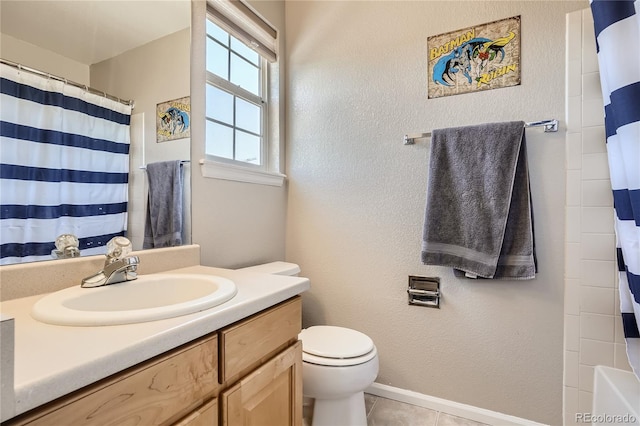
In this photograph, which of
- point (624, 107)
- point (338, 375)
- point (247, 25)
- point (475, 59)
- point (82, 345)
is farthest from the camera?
point (247, 25)

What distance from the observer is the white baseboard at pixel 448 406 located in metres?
1.42

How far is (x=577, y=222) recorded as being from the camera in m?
1.26

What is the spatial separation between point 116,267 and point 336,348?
893 mm

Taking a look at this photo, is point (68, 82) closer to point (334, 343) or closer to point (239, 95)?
point (239, 95)

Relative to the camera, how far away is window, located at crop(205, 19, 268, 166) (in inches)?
62.5

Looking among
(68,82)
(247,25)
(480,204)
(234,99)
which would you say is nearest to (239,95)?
(234,99)

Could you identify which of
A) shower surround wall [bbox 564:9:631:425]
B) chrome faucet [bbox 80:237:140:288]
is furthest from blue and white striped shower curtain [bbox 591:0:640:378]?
chrome faucet [bbox 80:237:140:288]

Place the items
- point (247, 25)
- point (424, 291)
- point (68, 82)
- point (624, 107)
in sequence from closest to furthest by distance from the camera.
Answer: point (624, 107), point (68, 82), point (424, 291), point (247, 25)

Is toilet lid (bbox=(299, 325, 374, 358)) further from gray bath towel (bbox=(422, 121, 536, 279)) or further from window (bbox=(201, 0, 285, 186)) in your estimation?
window (bbox=(201, 0, 285, 186))

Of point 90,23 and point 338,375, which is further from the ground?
point 90,23

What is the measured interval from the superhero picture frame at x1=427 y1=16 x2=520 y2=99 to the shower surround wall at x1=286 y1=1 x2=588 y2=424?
0.13 ft

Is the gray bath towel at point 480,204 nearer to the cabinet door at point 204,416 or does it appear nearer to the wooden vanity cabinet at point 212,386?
the wooden vanity cabinet at point 212,386

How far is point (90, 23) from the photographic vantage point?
1.03 meters

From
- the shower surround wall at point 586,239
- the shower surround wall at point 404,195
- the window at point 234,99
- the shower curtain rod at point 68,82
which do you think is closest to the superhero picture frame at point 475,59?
the shower surround wall at point 404,195
